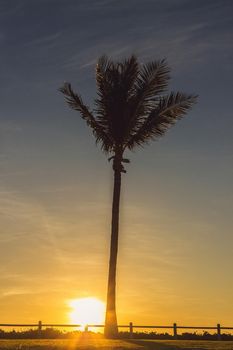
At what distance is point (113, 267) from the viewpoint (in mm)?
37094

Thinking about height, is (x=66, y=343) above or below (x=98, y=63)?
below

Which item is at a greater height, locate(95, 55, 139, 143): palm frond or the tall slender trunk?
locate(95, 55, 139, 143): palm frond

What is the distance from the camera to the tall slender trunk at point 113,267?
36438 mm

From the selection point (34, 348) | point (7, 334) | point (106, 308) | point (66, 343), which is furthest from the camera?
point (7, 334)

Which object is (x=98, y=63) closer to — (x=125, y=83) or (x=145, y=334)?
(x=125, y=83)

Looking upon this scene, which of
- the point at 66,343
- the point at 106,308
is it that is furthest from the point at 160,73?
the point at 66,343

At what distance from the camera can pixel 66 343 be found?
103 feet

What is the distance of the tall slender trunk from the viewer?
36.4 meters

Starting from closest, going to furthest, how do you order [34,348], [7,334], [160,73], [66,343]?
1. [34,348]
2. [66,343]
3. [160,73]
4. [7,334]

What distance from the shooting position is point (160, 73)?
3925cm

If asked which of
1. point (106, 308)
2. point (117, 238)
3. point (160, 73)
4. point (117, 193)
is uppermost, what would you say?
point (160, 73)

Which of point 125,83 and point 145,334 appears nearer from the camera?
point 125,83

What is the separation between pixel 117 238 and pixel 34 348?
9669 mm

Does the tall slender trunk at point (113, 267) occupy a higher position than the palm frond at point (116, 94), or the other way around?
the palm frond at point (116, 94)
